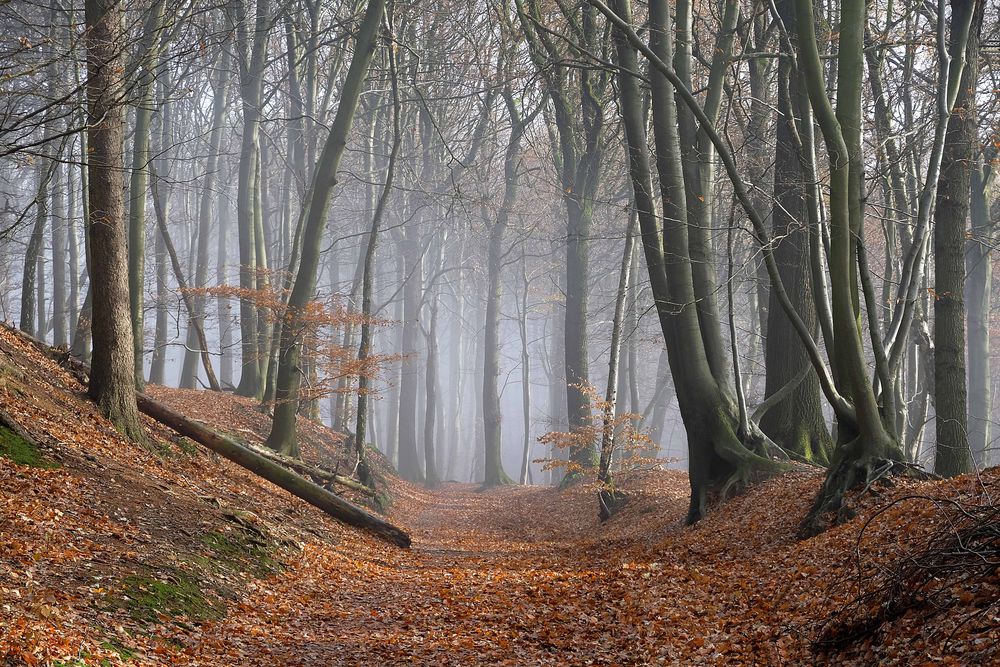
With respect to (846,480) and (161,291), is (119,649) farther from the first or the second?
(161,291)

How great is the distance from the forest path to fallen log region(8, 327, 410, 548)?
69cm

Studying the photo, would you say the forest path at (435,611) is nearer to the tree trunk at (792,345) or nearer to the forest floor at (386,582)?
the forest floor at (386,582)

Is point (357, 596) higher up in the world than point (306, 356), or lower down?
lower down

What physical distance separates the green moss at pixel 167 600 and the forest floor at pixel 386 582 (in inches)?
0.7

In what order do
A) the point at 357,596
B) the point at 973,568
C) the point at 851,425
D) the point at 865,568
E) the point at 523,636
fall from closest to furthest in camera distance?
the point at 973,568 < the point at 865,568 < the point at 523,636 < the point at 357,596 < the point at 851,425

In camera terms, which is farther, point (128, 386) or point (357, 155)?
point (357, 155)

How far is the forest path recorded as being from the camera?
595 cm

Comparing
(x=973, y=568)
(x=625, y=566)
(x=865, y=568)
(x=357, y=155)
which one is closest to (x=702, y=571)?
(x=625, y=566)

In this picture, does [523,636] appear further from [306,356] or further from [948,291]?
[306,356]

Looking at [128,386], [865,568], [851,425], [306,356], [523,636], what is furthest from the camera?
[306,356]

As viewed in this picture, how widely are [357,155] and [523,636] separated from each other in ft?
94.0

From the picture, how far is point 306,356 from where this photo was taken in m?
15.7

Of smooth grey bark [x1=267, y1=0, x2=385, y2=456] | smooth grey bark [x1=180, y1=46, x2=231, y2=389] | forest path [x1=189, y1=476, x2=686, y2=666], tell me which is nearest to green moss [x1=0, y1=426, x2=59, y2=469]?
forest path [x1=189, y1=476, x2=686, y2=666]

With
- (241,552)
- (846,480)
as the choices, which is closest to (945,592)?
(846,480)
